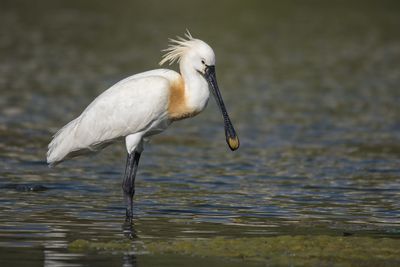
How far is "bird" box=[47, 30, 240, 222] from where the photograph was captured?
12773 millimetres

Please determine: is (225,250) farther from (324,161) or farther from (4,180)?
(324,161)

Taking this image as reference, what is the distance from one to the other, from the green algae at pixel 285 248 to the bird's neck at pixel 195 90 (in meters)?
2.07

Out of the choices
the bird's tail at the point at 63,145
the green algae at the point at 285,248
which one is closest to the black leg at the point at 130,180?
the bird's tail at the point at 63,145

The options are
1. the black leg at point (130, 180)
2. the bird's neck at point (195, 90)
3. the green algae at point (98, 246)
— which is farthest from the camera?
the black leg at point (130, 180)

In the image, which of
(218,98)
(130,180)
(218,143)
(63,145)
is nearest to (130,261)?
(130,180)

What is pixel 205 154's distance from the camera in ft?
61.5

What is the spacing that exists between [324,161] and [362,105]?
6.86 metres

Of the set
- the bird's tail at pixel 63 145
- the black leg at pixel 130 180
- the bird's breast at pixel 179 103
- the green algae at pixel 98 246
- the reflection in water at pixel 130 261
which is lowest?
the reflection in water at pixel 130 261

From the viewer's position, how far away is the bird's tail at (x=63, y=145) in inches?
522

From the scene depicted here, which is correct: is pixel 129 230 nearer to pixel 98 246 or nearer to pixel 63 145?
pixel 98 246

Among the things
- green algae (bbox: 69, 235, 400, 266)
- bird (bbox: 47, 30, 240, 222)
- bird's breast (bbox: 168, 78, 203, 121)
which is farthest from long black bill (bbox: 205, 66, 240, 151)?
green algae (bbox: 69, 235, 400, 266)

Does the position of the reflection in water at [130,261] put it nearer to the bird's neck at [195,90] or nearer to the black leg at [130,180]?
the black leg at [130,180]

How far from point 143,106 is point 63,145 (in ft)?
4.07

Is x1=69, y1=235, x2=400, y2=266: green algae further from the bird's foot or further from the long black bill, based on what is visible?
the long black bill
